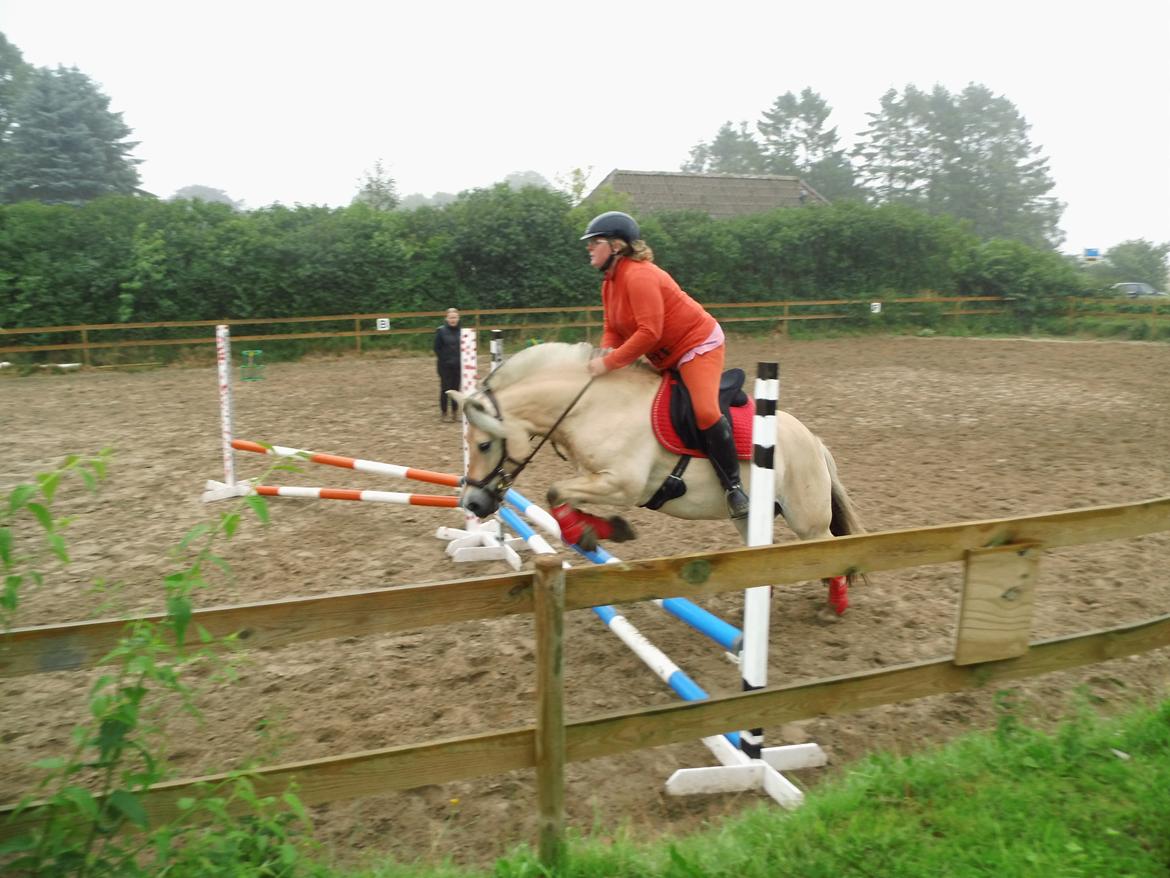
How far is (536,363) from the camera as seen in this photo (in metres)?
4.36

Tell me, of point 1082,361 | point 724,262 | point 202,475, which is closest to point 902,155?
point 724,262

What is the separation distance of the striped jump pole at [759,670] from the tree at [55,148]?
118 feet

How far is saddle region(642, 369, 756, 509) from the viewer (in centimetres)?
420

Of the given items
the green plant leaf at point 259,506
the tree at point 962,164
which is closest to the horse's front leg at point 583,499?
the green plant leaf at point 259,506

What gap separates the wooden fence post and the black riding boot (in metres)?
2.07

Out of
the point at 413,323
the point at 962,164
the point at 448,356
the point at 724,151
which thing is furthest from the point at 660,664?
the point at 724,151

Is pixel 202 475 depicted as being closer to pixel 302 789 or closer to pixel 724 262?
pixel 302 789

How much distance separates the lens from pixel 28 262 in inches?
725

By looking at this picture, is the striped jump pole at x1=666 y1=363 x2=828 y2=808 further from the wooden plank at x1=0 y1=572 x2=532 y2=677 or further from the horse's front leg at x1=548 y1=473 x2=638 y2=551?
the wooden plank at x1=0 y1=572 x2=532 y2=677

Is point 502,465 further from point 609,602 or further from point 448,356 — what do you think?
point 448,356

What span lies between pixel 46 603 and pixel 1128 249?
6607 cm

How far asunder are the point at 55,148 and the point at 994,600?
40195 mm

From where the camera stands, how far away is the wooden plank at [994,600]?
9.22ft

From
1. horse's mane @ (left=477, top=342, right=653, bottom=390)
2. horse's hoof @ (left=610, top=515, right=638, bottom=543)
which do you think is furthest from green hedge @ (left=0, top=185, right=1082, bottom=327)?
horse's hoof @ (left=610, top=515, right=638, bottom=543)
